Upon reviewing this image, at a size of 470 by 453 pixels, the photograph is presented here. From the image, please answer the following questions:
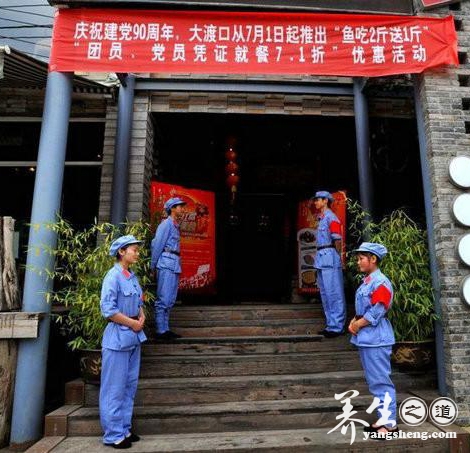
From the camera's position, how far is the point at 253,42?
17.3ft

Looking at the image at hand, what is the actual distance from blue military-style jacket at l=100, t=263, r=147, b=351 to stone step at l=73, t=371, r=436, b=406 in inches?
39.3

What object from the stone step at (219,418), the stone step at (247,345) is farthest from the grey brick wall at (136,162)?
the stone step at (219,418)

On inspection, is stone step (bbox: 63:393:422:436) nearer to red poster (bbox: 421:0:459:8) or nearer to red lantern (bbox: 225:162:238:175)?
red lantern (bbox: 225:162:238:175)

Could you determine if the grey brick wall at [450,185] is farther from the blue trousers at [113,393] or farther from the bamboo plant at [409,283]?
the blue trousers at [113,393]

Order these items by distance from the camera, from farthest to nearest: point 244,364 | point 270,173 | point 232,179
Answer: point 270,173 < point 232,179 < point 244,364

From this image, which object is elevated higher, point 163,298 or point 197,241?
point 197,241

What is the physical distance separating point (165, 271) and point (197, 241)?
2390 millimetres

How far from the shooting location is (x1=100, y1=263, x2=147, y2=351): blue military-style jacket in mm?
3635

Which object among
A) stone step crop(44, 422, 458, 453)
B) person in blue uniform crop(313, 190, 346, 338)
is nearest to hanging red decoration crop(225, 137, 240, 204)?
person in blue uniform crop(313, 190, 346, 338)

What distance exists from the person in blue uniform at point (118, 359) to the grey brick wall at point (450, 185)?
3.68 m

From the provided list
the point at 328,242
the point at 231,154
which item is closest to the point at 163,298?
the point at 328,242

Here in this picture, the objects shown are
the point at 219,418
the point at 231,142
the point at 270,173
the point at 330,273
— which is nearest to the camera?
the point at 219,418

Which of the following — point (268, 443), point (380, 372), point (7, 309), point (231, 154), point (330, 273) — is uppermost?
point (231, 154)

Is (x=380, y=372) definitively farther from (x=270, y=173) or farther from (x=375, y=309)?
(x=270, y=173)
